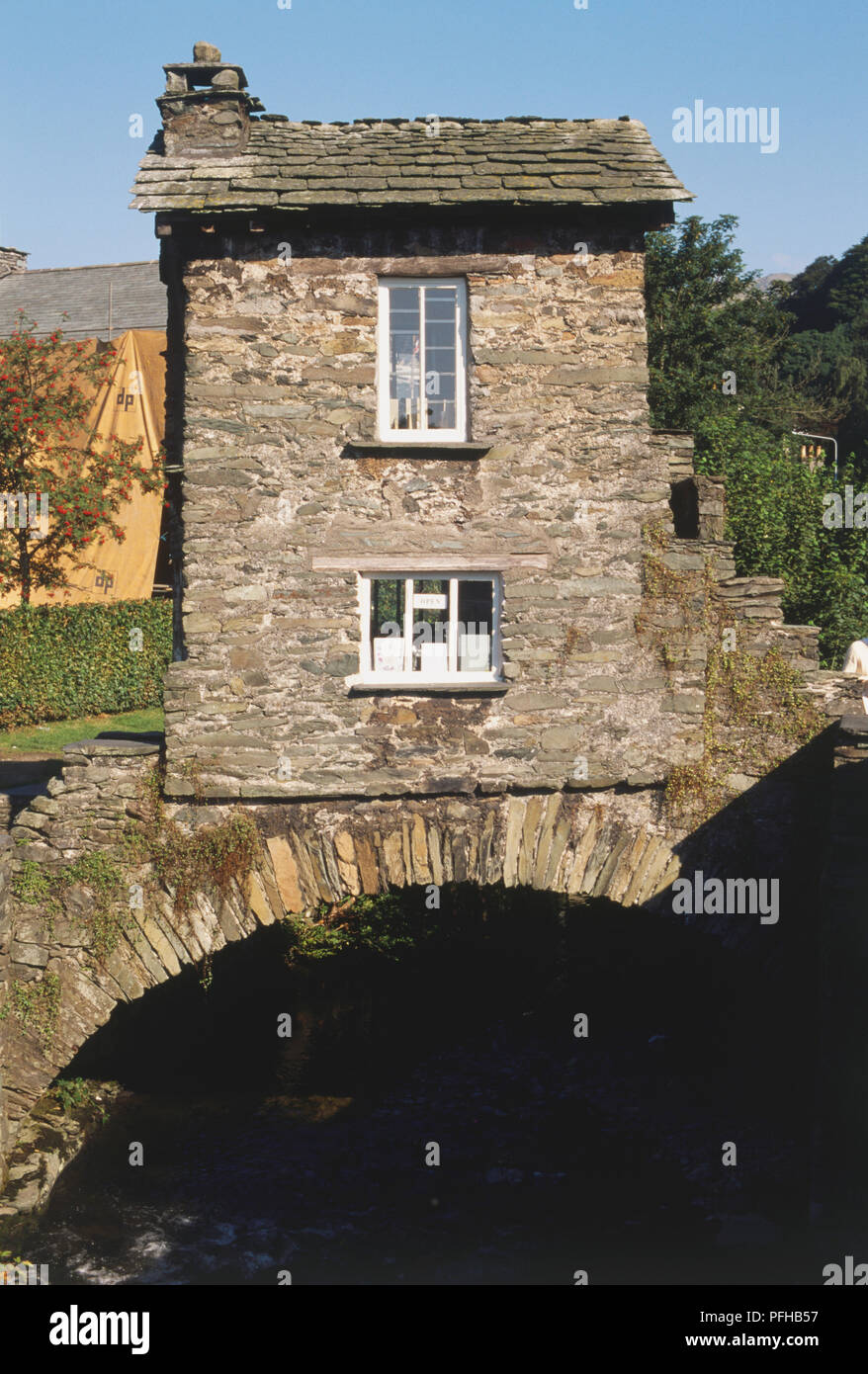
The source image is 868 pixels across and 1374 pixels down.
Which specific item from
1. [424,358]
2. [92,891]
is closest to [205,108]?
[424,358]

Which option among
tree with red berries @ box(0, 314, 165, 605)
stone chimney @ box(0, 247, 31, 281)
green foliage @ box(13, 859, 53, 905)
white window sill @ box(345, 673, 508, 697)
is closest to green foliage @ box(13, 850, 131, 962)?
green foliage @ box(13, 859, 53, 905)

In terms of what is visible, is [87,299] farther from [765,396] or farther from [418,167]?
[418,167]

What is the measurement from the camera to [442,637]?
11.1 meters

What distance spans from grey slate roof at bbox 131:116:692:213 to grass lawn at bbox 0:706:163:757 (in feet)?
29.2

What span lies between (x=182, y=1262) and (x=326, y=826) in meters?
4.18

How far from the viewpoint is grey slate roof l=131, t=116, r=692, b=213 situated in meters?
10.7

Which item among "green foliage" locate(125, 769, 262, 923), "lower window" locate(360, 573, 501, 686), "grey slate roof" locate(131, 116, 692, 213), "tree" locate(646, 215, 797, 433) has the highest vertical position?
"tree" locate(646, 215, 797, 433)

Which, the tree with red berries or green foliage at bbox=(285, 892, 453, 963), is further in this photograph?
the tree with red berries

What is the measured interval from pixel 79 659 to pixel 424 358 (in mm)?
11488

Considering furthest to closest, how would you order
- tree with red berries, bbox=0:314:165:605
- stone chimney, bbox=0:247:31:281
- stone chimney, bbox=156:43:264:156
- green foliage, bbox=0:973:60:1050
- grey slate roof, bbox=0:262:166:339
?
1. stone chimney, bbox=0:247:31:281
2. grey slate roof, bbox=0:262:166:339
3. tree with red berries, bbox=0:314:165:605
4. stone chimney, bbox=156:43:264:156
5. green foliage, bbox=0:973:60:1050

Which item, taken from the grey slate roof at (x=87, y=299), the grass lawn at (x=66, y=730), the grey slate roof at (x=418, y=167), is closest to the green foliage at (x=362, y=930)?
the grass lawn at (x=66, y=730)

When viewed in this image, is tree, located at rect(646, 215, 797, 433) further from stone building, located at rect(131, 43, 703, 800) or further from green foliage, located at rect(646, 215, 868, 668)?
stone building, located at rect(131, 43, 703, 800)

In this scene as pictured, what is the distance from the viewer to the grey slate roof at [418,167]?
10727 millimetres
